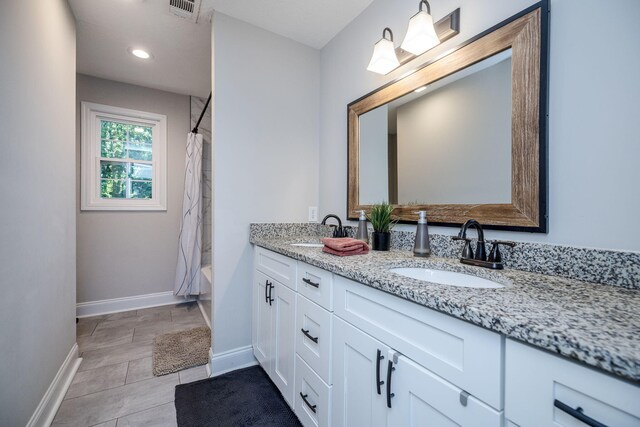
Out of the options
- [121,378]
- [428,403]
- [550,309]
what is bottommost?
[121,378]

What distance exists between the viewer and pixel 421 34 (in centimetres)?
125

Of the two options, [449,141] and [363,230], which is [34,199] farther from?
[449,141]

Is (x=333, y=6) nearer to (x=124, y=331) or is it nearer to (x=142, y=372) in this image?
(x=142, y=372)

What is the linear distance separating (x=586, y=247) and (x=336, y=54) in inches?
76.6

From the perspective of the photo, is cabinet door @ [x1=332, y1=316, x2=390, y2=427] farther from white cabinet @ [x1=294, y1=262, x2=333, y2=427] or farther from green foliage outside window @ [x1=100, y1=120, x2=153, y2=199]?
green foliage outside window @ [x1=100, y1=120, x2=153, y2=199]

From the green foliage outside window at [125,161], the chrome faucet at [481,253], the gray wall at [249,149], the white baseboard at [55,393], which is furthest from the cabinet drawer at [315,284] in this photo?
the green foliage outside window at [125,161]

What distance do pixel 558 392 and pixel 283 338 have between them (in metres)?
1.22

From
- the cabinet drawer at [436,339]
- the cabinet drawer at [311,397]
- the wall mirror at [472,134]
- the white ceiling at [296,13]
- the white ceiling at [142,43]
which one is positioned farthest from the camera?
the white ceiling at [142,43]

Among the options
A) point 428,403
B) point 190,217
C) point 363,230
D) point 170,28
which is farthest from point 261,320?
point 170,28

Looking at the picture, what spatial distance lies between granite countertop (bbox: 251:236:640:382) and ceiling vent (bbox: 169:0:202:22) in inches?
78.4

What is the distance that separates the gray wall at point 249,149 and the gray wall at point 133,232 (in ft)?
5.56

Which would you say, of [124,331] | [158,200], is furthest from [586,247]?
[158,200]

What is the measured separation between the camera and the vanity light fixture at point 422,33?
124cm

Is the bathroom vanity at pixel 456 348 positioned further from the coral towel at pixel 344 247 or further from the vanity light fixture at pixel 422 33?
the vanity light fixture at pixel 422 33
